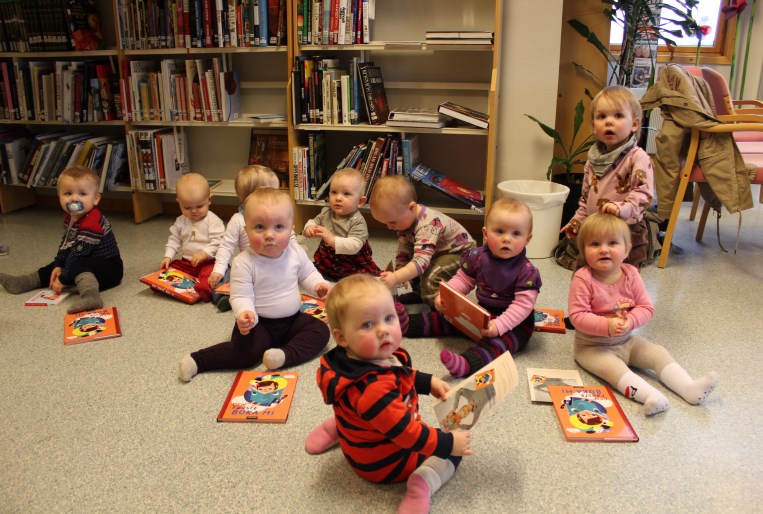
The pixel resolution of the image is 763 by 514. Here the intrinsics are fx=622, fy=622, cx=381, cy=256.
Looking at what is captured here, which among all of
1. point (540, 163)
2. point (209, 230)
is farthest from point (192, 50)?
point (540, 163)

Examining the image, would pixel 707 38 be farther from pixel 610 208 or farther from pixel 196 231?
pixel 196 231

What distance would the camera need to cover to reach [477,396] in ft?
4.70

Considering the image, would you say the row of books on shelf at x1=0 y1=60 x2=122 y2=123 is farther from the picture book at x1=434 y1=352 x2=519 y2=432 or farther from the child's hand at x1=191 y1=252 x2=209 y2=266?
the picture book at x1=434 y1=352 x2=519 y2=432

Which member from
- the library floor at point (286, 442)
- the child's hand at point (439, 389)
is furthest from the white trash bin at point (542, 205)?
the child's hand at point (439, 389)

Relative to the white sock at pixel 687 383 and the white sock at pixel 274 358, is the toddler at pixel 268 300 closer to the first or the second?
the white sock at pixel 274 358

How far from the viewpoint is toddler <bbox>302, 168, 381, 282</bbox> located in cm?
255

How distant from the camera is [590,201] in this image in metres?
2.45

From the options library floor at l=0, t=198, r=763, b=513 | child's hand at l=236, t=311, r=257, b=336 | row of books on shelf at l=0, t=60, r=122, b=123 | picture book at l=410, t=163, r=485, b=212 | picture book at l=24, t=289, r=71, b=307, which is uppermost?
row of books on shelf at l=0, t=60, r=122, b=123

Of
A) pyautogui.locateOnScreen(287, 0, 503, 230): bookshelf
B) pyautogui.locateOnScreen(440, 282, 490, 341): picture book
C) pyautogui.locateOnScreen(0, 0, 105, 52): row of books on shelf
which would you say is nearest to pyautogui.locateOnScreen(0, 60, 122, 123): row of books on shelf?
pyautogui.locateOnScreen(0, 0, 105, 52): row of books on shelf

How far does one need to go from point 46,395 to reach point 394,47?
224 cm

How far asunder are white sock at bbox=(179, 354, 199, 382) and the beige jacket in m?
2.22

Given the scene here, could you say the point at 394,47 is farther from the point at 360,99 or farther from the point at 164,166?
the point at 164,166

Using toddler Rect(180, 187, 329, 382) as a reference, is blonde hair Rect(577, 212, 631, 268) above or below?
above

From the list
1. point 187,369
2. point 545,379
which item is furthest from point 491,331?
point 187,369
